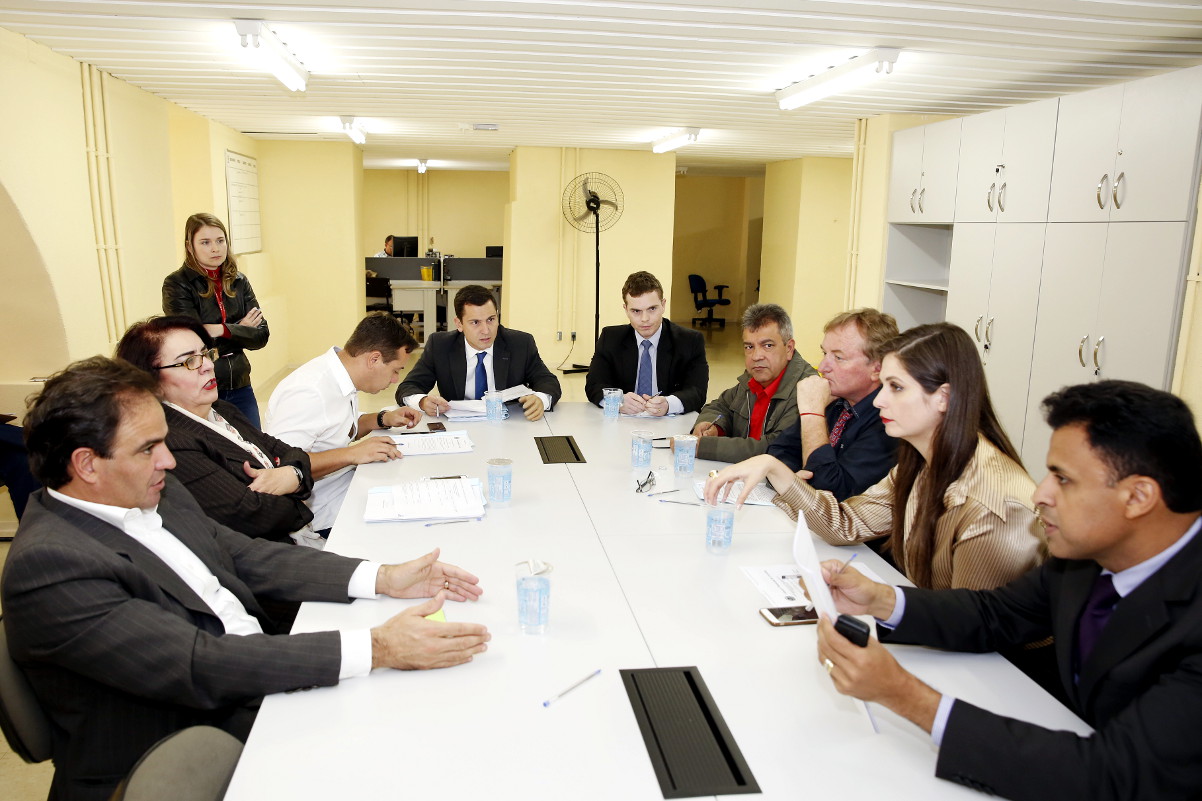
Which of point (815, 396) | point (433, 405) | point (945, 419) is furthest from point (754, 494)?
point (433, 405)

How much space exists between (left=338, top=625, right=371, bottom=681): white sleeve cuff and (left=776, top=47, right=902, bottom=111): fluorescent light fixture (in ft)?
12.9

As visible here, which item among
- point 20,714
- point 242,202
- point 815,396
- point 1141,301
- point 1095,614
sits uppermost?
point 242,202

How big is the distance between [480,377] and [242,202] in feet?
18.4

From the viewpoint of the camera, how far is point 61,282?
4652 mm

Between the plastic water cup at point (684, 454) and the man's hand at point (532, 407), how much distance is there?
1095 mm

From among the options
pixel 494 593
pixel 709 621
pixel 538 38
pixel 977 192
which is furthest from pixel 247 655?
pixel 977 192

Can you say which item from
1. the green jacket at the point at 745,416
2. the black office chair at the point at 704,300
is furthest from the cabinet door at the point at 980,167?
the black office chair at the point at 704,300

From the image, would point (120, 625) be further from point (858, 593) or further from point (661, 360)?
point (661, 360)

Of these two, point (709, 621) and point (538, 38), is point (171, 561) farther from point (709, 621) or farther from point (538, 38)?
point (538, 38)

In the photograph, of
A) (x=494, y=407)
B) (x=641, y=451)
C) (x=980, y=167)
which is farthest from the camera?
(x=980, y=167)

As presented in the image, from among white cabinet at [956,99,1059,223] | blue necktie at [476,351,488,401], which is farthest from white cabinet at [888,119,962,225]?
blue necktie at [476,351,488,401]

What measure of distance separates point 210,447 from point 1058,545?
222 cm

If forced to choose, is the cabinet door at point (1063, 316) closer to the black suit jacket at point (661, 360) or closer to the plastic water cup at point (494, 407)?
the black suit jacket at point (661, 360)

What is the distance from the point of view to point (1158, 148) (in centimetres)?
389
